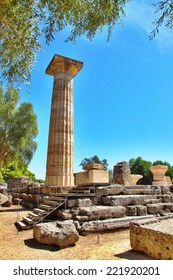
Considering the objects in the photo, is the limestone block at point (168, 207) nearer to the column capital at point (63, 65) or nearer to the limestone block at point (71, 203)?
the limestone block at point (71, 203)

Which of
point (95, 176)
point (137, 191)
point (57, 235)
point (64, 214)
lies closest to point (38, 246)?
point (57, 235)

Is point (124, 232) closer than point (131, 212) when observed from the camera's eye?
Yes

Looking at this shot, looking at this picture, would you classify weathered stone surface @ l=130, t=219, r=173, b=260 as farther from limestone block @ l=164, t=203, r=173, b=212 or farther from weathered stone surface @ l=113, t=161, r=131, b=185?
weathered stone surface @ l=113, t=161, r=131, b=185

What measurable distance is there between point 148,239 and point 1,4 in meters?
5.82

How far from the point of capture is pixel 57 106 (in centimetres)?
1283

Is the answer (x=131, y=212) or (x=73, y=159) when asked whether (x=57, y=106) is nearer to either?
(x=73, y=159)

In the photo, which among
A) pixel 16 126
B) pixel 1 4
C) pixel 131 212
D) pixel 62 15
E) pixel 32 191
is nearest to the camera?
pixel 1 4

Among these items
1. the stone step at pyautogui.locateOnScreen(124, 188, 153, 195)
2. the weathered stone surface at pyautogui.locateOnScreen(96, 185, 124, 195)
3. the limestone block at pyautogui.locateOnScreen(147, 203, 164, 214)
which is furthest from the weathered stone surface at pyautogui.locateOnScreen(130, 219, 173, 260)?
the stone step at pyautogui.locateOnScreen(124, 188, 153, 195)

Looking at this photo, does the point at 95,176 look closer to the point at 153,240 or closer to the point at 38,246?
the point at 38,246

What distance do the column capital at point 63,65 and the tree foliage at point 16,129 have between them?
590cm

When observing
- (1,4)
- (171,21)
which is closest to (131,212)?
(171,21)

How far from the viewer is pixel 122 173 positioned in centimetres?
982

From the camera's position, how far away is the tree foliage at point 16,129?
18188 mm

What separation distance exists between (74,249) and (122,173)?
5.67 metres
